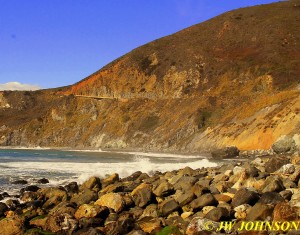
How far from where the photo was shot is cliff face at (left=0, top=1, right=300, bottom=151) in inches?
2613

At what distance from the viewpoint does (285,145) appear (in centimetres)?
4475

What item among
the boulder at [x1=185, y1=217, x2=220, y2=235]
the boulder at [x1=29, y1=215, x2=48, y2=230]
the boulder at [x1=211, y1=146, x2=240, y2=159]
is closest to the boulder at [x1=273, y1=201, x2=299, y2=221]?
the boulder at [x1=185, y1=217, x2=220, y2=235]

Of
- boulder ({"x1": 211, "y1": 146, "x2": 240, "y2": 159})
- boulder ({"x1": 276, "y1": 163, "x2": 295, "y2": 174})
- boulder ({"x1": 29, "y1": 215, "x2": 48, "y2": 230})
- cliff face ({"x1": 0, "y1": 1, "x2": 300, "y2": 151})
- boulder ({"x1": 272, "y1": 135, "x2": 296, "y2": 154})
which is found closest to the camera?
boulder ({"x1": 29, "y1": 215, "x2": 48, "y2": 230})

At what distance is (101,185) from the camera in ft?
73.8

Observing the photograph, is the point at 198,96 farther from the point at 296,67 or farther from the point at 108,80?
the point at 108,80

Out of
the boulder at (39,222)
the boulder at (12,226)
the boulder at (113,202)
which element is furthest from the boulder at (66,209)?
the boulder at (12,226)

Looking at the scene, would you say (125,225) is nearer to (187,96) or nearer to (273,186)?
(273,186)

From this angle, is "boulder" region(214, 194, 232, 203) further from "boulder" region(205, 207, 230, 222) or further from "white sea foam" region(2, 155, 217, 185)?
"white sea foam" region(2, 155, 217, 185)

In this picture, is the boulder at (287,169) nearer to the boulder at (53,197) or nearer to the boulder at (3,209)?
the boulder at (53,197)

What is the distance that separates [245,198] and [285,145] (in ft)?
106

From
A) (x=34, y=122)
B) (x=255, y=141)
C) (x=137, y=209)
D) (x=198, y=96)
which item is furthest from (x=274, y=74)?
(x=137, y=209)

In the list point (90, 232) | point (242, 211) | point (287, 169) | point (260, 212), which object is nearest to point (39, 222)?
point (90, 232)

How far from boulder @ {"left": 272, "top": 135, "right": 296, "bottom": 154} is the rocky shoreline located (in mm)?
26655

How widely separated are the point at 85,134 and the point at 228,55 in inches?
1446
